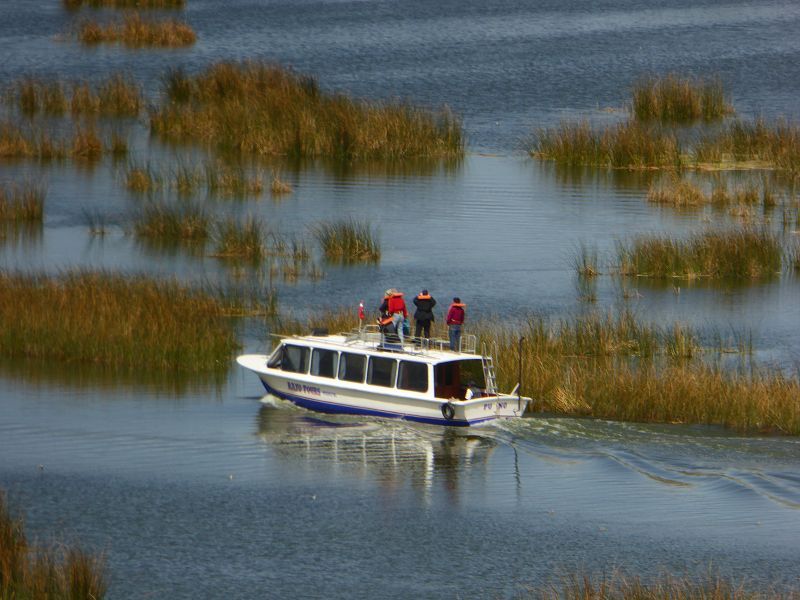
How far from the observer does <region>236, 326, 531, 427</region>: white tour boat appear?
→ 2837 cm

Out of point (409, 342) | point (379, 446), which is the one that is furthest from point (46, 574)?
point (409, 342)

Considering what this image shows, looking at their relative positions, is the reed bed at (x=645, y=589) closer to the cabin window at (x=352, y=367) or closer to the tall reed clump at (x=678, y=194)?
the cabin window at (x=352, y=367)

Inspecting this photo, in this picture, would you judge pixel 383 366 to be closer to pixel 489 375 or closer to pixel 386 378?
pixel 386 378

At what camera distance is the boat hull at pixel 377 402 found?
27.9 metres

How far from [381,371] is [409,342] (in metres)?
1.36

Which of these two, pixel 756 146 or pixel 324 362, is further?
pixel 756 146

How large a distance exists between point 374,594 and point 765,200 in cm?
3090

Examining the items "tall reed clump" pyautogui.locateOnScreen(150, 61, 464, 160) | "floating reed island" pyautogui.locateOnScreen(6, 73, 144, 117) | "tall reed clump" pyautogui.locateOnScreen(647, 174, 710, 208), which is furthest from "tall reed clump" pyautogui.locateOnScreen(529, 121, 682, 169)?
"floating reed island" pyautogui.locateOnScreen(6, 73, 144, 117)

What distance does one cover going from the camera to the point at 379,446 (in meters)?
28.0

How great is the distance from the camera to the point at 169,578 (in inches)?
844

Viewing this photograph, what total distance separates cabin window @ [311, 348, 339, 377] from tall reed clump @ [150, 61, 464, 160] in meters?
27.7

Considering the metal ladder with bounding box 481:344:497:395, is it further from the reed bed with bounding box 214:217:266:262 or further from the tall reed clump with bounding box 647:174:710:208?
the tall reed clump with bounding box 647:174:710:208

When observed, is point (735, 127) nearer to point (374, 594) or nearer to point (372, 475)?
point (372, 475)

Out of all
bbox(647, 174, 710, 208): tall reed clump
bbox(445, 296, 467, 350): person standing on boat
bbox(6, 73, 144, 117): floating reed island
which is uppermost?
bbox(6, 73, 144, 117): floating reed island
